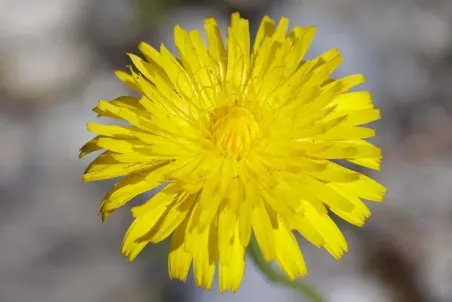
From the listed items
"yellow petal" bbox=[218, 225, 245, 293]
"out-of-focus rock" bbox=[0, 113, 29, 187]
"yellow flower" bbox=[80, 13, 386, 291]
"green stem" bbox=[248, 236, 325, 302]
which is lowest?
"green stem" bbox=[248, 236, 325, 302]

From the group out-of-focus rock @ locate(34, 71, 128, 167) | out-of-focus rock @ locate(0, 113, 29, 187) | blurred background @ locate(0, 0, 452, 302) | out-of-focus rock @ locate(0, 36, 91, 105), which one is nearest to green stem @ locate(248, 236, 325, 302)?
blurred background @ locate(0, 0, 452, 302)

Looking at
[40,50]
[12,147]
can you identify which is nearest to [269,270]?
[12,147]

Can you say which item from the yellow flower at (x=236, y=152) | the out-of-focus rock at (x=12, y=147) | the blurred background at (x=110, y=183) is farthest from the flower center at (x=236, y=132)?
the out-of-focus rock at (x=12, y=147)

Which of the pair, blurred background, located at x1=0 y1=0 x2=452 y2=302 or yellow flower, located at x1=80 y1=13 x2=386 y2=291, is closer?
yellow flower, located at x1=80 y1=13 x2=386 y2=291

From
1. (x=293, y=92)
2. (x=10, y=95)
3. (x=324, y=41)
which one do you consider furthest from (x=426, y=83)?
(x=10, y=95)

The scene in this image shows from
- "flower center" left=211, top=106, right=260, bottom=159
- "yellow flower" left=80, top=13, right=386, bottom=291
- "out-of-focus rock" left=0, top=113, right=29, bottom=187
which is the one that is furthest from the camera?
"out-of-focus rock" left=0, top=113, right=29, bottom=187

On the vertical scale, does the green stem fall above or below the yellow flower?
below

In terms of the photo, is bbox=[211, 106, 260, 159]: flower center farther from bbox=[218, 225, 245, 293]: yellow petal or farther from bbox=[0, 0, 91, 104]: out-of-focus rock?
bbox=[0, 0, 91, 104]: out-of-focus rock

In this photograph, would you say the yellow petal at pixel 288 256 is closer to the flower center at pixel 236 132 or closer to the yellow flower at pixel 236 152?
the yellow flower at pixel 236 152

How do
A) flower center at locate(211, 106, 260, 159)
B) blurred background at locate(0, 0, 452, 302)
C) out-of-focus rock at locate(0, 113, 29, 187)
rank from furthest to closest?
1. out-of-focus rock at locate(0, 113, 29, 187)
2. blurred background at locate(0, 0, 452, 302)
3. flower center at locate(211, 106, 260, 159)
